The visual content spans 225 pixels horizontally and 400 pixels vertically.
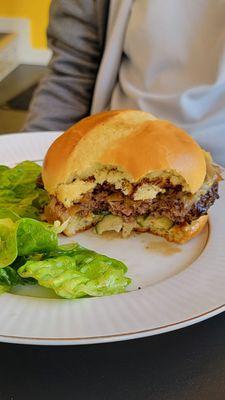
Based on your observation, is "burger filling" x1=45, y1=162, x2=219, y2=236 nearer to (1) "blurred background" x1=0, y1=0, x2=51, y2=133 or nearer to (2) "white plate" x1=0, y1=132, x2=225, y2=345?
(2) "white plate" x1=0, y1=132, x2=225, y2=345

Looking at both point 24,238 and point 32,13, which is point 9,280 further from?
point 32,13

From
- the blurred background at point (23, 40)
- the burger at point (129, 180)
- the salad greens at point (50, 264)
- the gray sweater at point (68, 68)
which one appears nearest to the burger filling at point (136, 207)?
the burger at point (129, 180)

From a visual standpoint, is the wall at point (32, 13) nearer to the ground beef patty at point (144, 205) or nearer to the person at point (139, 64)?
the person at point (139, 64)

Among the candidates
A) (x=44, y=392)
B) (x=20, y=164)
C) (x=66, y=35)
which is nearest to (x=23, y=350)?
(x=44, y=392)

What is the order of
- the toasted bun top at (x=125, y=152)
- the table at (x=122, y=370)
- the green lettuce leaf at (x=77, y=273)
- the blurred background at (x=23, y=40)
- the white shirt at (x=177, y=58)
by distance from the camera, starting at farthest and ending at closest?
the blurred background at (x=23, y=40), the white shirt at (x=177, y=58), the toasted bun top at (x=125, y=152), the green lettuce leaf at (x=77, y=273), the table at (x=122, y=370)

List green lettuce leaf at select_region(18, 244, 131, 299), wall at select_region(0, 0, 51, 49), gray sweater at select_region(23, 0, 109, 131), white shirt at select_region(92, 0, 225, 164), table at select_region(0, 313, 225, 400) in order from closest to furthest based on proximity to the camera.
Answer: table at select_region(0, 313, 225, 400)
green lettuce leaf at select_region(18, 244, 131, 299)
white shirt at select_region(92, 0, 225, 164)
gray sweater at select_region(23, 0, 109, 131)
wall at select_region(0, 0, 51, 49)

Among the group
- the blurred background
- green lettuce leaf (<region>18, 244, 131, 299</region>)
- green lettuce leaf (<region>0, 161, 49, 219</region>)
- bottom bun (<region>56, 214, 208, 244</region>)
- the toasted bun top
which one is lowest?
the blurred background

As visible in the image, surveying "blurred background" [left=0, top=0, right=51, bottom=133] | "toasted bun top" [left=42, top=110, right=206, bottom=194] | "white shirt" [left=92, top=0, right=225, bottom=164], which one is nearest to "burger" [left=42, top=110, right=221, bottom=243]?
"toasted bun top" [left=42, top=110, right=206, bottom=194]
